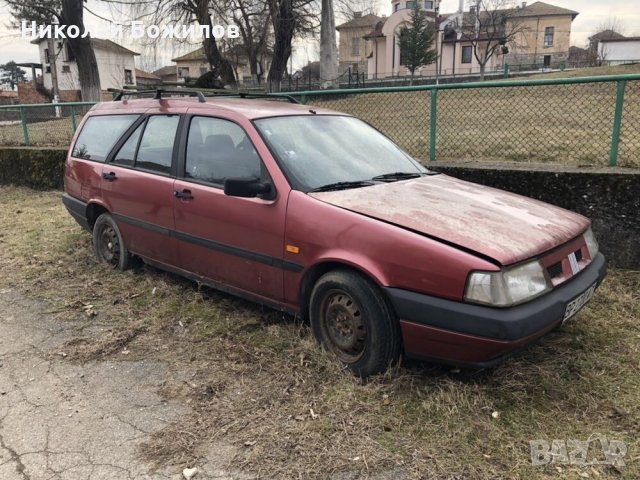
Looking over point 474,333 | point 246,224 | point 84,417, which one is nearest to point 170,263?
point 246,224

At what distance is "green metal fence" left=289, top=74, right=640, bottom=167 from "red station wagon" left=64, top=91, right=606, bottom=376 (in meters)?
2.07

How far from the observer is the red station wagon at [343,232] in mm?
2689

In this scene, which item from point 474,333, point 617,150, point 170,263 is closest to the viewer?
point 474,333

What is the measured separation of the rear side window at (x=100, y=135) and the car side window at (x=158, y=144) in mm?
332

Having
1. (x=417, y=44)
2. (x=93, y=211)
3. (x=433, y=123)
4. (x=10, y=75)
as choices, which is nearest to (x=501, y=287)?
(x=433, y=123)

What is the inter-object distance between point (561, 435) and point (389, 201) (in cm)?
156

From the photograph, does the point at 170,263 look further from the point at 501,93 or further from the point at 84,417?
the point at 501,93

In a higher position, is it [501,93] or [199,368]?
[501,93]

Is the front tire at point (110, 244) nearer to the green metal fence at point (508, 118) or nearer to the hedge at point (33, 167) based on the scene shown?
the green metal fence at point (508, 118)

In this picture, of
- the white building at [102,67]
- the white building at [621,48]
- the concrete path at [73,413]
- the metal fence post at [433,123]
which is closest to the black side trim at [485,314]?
the concrete path at [73,413]

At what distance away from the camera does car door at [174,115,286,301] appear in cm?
350

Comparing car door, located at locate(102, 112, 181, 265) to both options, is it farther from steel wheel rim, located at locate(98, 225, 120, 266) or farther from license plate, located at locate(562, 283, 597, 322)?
license plate, located at locate(562, 283, 597, 322)

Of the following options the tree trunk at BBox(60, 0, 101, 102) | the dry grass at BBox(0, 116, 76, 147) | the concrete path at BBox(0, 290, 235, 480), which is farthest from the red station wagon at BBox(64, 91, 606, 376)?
the tree trunk at BBox(60, 0, 101, 102)

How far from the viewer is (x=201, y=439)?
270 centimetres
